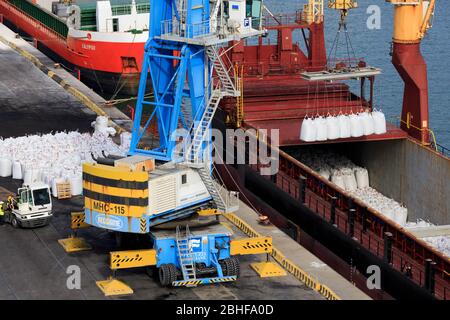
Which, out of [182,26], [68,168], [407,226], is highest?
[182,26]

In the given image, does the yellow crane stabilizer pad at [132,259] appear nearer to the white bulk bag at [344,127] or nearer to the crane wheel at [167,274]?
the crane wheel at [167,274]

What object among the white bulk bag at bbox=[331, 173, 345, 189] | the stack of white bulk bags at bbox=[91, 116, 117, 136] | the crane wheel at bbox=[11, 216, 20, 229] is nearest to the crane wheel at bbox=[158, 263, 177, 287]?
the crane wheel at bbox=[11, 216, 20, 229]

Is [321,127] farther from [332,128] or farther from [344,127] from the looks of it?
[344,127]

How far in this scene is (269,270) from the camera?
34219 mm

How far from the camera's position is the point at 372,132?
1831 inches

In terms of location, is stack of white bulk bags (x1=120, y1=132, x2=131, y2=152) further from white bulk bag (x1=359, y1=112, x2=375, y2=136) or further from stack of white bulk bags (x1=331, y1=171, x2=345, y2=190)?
white bulk bag (x1=359, y1=112, x2=375, y2=136)

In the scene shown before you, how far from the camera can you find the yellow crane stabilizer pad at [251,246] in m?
33.7

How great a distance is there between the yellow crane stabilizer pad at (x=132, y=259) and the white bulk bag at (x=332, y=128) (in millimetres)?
15336

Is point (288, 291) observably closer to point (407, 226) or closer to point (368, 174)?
point (407, 226)

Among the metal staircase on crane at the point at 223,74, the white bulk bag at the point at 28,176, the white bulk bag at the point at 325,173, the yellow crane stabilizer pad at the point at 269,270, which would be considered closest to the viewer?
the yellow crane stabilizer pad at the point at 269,270

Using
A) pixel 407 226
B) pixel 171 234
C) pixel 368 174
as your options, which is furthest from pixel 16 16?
pixel 171 234

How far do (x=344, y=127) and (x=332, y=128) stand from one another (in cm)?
53

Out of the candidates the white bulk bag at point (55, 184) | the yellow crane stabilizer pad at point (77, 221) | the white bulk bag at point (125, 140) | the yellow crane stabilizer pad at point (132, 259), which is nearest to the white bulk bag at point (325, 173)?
the white bulk bag at point (125, 140)
